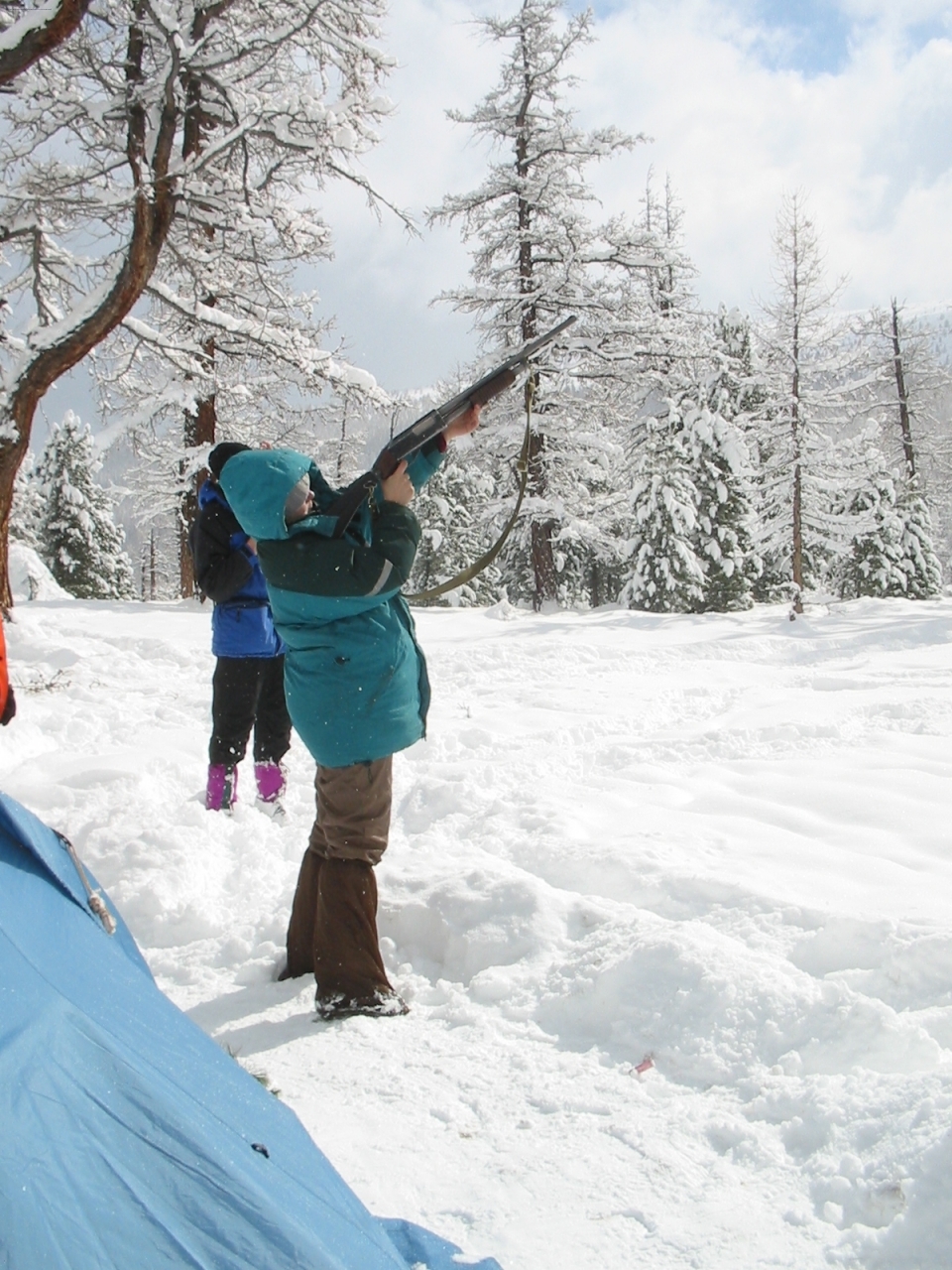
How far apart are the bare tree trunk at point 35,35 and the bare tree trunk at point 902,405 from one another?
25852 millimetres

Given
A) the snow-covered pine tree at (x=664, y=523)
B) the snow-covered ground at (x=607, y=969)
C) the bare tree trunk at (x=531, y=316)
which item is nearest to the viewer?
the snow-covered ground at (x=607, y=969)

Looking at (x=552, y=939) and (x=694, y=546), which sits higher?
(x=694, y=546)

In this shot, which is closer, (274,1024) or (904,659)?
(274,1024)

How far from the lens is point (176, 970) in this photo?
9.68ft

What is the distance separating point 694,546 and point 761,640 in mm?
15044

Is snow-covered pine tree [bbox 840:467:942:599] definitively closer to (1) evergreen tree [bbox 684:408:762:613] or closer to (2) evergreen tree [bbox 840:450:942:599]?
(2) evergreen tree [bbox 840:450:942:599]

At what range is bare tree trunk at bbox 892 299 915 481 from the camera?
83.6 ft

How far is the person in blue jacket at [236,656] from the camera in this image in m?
3.98

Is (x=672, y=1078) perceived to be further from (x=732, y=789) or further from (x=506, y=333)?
(x=506, y=333)

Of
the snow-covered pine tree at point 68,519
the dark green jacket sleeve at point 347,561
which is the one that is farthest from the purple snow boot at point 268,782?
the snow-covered pine tree at point 68,519

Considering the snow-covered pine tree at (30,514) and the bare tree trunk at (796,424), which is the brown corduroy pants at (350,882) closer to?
the bare tree trunk at (796,424)

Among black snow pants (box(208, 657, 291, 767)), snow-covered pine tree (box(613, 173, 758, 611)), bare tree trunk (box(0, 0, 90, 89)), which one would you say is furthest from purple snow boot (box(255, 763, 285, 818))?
snow-covered pine tree (box(613, 173, 758, 611))

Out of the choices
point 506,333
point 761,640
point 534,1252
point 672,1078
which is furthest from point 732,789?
point 506,333

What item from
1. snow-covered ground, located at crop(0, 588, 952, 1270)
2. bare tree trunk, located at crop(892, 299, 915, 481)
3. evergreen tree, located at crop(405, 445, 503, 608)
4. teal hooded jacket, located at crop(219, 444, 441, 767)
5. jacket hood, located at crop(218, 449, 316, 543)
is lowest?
snow-covered ground, located at crop(0, 588, 952, 1270)
